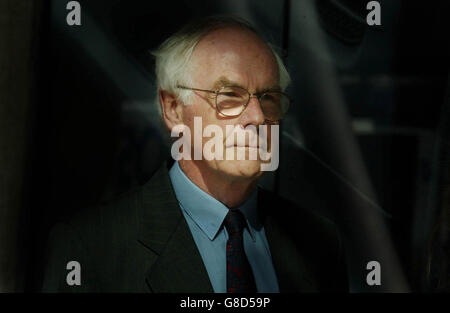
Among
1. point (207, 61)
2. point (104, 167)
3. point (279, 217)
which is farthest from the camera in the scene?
point (104, 167)

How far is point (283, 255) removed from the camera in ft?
6.84

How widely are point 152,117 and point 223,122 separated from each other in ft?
1.42

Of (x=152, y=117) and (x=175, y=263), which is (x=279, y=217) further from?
(x=152, y=117)

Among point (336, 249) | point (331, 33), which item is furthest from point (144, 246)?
point (331, 33)

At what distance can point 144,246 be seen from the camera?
1.94m

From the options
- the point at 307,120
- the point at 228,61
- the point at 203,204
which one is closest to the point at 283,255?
the point at 203,204

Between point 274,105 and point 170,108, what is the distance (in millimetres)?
388

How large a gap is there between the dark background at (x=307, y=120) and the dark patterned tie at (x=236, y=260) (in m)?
0.33

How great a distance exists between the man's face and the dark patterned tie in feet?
0.55

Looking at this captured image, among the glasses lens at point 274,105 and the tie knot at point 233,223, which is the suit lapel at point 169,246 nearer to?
the tie knot at point 233,223

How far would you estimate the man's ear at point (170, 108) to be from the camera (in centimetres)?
197

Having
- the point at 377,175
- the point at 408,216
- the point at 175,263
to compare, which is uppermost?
the point at 377,175

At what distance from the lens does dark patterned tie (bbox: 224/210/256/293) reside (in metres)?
1.93

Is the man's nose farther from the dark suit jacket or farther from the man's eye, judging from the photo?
the dark suit jacket
